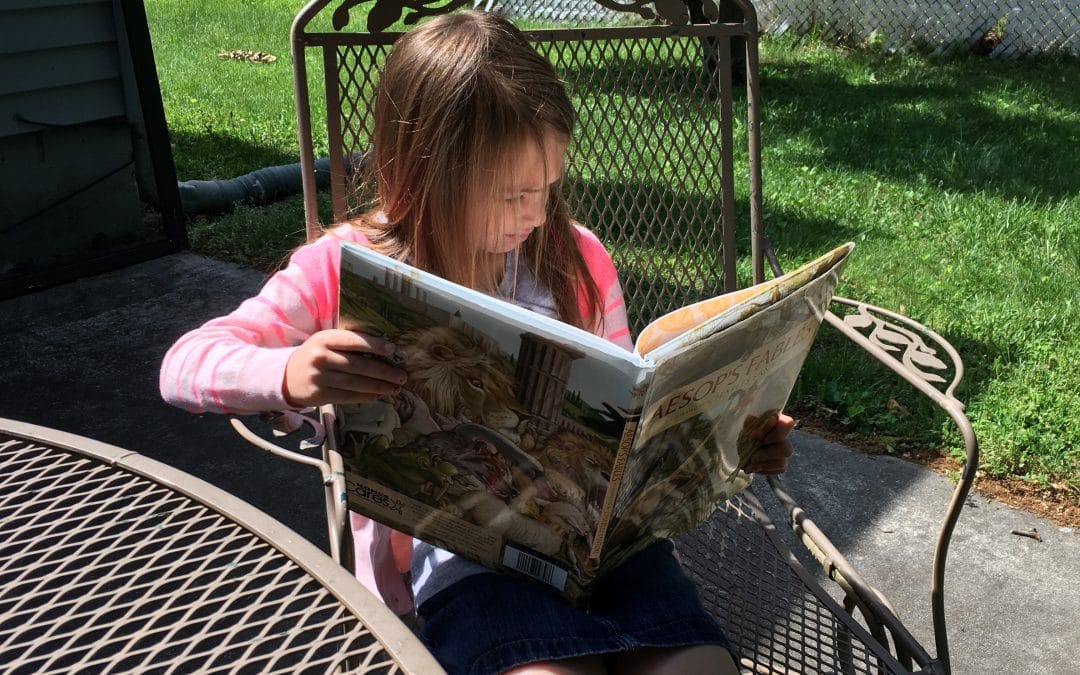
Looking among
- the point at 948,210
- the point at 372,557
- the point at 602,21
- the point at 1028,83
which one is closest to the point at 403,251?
the point at 372,557

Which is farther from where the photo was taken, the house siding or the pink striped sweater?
the house siding

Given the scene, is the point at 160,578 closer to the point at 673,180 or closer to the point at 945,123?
the point at 673,180

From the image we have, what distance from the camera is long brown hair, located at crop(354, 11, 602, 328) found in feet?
4.28

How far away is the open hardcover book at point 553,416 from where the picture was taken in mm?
1008

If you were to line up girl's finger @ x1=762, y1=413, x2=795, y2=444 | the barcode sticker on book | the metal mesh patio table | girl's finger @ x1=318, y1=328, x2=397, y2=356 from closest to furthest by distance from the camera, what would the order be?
the metal mesh patio table → girl's finger @ x1=318, y1=328, x2=397, y2=356 → the barcode sticker on book → girl's finger @ x1=762, y1=413, x2=795, y2=444

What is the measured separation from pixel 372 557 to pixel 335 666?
0.47 meters

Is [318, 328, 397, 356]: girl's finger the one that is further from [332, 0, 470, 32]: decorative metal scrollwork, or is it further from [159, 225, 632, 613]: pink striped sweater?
[332, 0, 470, 32]: decorative metal scrollwork

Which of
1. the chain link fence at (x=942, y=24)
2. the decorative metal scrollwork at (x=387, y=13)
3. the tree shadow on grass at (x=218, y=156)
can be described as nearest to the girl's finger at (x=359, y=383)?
the decorative metal scrollwork at (x=387, y=13)

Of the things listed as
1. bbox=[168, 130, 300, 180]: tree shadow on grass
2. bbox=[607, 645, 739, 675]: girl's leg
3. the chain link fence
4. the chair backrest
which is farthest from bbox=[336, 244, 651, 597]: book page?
the chain link fence

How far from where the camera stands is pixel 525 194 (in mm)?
1362

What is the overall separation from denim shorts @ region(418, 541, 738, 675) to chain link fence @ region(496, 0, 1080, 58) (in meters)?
7.29

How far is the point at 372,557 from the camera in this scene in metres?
1.39

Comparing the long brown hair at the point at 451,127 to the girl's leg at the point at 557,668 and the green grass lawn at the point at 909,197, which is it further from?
the green grass lawn at the point at 909,197

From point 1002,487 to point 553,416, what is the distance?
1980 millimetres
